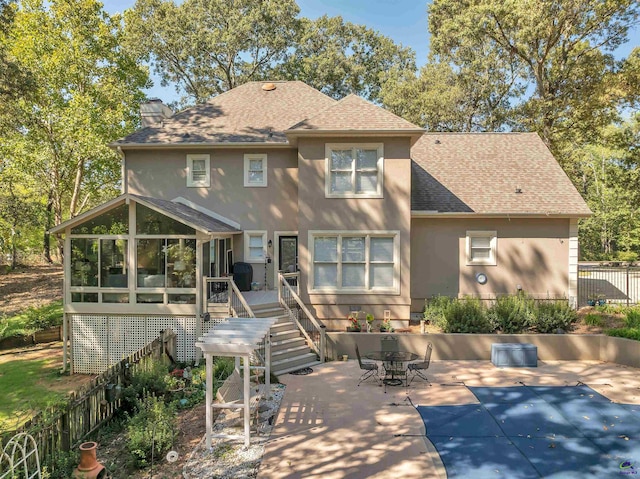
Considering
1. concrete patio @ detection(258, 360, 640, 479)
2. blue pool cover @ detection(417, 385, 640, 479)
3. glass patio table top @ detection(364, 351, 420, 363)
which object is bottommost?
concrete patio @ detection(258, 360, 640, 479)

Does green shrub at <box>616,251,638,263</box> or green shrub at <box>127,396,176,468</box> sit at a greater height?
green shrub at <box>616,251,638,263</box>

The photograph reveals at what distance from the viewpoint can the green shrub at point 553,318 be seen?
1251 cm

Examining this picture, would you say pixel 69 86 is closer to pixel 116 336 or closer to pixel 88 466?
pixel 116 336

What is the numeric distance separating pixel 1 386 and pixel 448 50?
2789 cm

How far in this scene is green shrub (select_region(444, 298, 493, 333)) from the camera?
1236cm

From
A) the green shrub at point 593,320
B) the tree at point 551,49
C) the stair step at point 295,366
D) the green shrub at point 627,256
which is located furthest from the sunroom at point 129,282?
the green shrub at point 627,256

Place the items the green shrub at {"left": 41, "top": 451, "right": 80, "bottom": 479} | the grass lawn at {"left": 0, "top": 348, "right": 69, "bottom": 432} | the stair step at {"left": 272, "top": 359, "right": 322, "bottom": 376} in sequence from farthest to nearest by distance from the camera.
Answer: the stair step at {"left": 272, "top": 359, "right": 322, "bottom": 376} → the grass lawn at {"left": 0, "top": 348, "right": 69, "bottom": 432} → the green shrub at {"left": 41, "top": 451, "right": 80, "bottom": 479}

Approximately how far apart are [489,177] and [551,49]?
508 inches

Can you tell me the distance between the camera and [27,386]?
1088cm

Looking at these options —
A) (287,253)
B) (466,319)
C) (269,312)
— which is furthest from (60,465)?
(466,319)

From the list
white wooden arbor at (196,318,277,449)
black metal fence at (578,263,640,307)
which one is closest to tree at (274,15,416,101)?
black metal fence at (578,263,640,307)

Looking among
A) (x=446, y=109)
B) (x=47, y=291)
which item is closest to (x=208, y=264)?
(x=47, y=291)

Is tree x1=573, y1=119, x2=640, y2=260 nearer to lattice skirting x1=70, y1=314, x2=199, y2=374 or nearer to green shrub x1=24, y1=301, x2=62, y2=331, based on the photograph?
lattice skirting x1=70, y1=314, x2=199, y2=374

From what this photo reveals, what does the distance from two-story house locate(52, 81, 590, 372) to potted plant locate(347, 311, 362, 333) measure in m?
0.40
